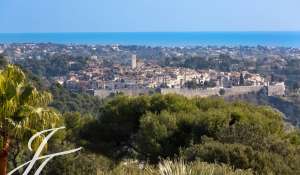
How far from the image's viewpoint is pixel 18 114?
774 centimetres

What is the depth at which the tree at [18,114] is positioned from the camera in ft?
25.0

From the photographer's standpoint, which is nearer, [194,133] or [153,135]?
[153,135]

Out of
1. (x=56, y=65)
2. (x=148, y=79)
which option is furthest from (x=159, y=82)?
(x=56, y=65)

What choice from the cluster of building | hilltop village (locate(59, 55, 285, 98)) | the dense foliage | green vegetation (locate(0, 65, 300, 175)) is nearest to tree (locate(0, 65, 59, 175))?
green vegetation (locate(0, 65, 300, 175))

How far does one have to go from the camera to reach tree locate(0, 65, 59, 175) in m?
7.63

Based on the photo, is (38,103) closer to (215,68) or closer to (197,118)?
(197,118)

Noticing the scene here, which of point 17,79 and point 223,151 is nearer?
point 17,79

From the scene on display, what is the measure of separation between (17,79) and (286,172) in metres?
4.94

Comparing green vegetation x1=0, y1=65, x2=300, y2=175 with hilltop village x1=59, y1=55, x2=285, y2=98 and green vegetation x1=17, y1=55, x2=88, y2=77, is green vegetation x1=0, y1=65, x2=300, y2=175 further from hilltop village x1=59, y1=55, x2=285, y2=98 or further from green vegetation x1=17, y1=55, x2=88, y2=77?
green vegetation x1=17, y1=55, x2=88, y2=77

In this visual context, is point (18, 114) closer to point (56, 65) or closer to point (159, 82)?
point (159, 82)

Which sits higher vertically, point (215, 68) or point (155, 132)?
point (155, 132)

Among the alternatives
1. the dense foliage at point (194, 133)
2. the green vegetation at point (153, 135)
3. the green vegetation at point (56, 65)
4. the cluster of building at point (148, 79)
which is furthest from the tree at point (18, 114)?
the green vegetation at point (56, 65)

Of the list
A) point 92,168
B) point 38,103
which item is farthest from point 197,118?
point 38,103

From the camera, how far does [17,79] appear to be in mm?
8070
